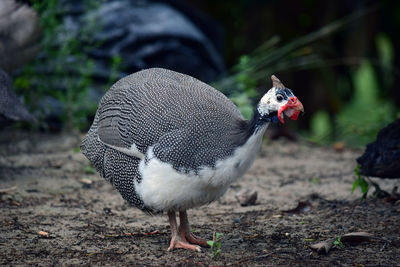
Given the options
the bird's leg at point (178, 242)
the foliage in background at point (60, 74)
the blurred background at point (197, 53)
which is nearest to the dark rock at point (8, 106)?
the blurred background at point (197, 53)

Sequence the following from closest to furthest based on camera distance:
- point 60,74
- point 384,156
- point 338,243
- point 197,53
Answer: point 338,243, point 384,156, point 60,74, point 197,53

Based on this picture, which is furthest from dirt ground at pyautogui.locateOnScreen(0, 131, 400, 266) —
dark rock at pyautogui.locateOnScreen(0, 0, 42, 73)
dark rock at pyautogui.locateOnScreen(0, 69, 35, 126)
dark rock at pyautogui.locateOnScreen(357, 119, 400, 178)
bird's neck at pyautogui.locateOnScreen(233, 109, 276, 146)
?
dark rock at pyautogui.locateOnScreen(0, 0, 42, 73)

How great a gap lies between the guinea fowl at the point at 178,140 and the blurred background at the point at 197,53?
727 millimetres

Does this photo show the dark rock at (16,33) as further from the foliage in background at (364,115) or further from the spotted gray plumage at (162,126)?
the foliage in background at (364,115)

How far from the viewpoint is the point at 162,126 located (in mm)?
3148

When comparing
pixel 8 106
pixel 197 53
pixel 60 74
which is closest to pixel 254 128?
pixel 8 106

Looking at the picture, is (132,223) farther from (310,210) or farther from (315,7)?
(315,7)

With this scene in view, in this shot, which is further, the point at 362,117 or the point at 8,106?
the point at 362,117

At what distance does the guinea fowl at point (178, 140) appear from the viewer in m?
2.97

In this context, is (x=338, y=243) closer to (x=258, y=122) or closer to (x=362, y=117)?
(x=258, y=122)

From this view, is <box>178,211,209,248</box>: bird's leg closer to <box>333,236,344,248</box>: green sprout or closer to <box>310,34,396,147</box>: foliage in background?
<box>333,236,344,248</box>: green sprout

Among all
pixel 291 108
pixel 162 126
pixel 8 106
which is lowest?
pixel 8 106

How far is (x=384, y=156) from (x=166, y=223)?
1.59 m

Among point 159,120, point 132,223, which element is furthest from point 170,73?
point 132,223
